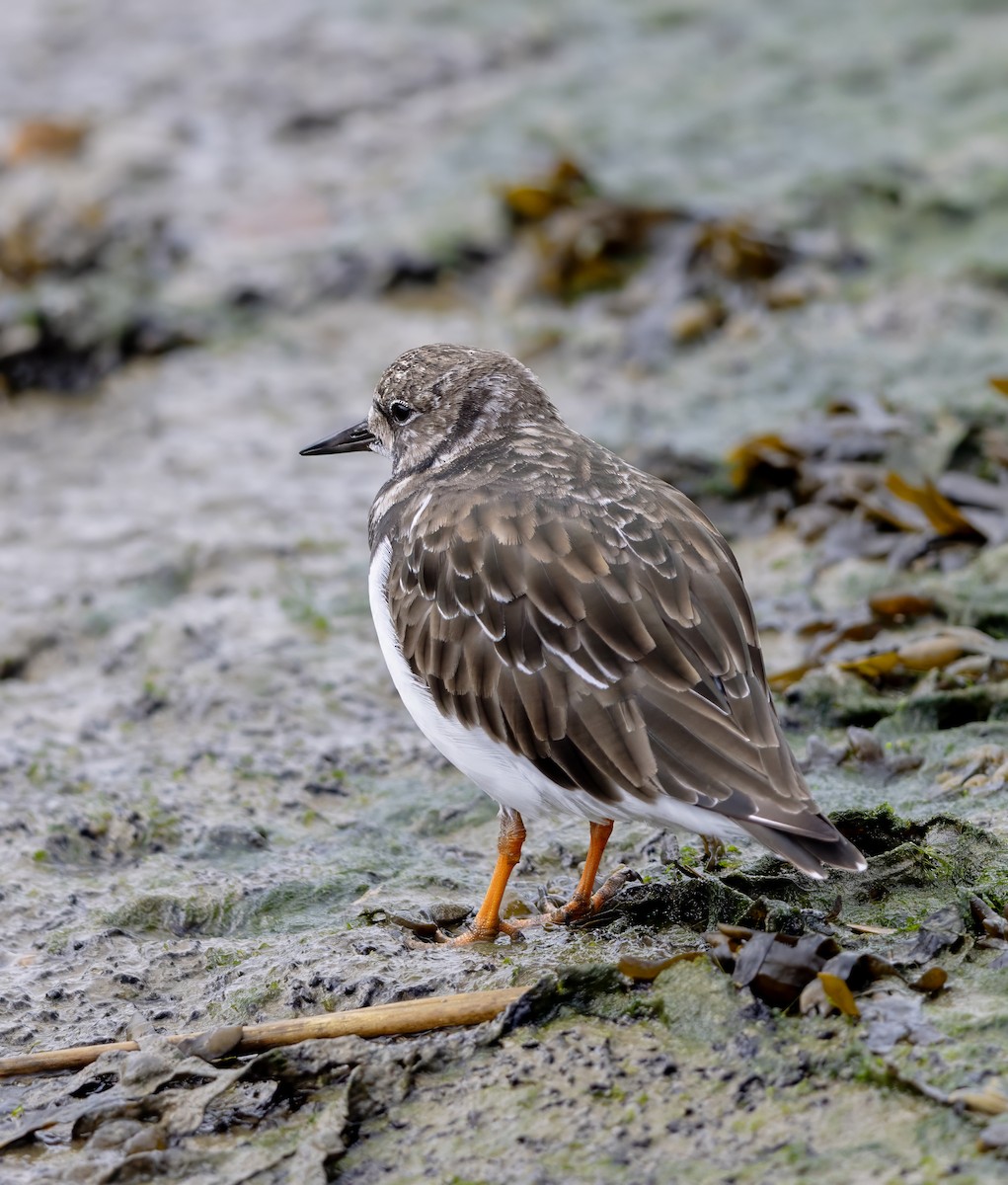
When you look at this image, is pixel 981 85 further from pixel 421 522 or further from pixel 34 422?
pixel 421 522

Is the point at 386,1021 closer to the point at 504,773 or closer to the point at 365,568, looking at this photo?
the point at 504,773

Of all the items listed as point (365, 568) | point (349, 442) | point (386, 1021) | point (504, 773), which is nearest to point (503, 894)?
point (504, 773)

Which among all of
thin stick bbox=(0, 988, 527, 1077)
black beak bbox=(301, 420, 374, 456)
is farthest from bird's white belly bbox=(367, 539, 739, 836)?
black beak bbox=(301, 420, 374, 456)

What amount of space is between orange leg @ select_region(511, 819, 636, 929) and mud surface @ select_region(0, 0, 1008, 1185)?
8 centimetres

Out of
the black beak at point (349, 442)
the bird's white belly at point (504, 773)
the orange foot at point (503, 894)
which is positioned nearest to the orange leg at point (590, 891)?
the orange foot at point (503, 894)

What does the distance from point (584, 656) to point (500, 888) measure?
613 millimetres

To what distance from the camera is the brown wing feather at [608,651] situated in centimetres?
321

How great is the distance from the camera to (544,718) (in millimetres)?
3379

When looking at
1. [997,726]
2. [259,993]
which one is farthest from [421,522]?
[997,726]

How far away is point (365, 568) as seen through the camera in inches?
221

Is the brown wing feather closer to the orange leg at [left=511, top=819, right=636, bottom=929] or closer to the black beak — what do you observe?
the orange leg at [left=511, top=819, right=636, bottom=929]

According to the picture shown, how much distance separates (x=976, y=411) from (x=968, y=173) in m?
2.25

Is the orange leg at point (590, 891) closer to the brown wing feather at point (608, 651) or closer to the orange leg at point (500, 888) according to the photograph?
the orange leg at point (500, 888)

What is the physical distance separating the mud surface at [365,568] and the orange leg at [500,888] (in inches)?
3.4
